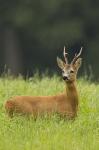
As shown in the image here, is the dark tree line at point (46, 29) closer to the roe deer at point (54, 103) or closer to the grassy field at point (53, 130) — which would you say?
the grassy field at point (53, 130)

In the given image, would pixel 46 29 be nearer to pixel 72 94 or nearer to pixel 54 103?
pixel 72 94

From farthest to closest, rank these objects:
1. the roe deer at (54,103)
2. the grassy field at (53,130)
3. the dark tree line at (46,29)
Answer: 1. the dark tree line at (46,29)
2. the roe deer at (54,103)
3. the grassy field at (53,130)

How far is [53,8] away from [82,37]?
4.98 feet

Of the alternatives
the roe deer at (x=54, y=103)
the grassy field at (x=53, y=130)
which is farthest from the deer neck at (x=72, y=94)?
the grassy field at (x=53, y=130)

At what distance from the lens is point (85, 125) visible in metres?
13.2

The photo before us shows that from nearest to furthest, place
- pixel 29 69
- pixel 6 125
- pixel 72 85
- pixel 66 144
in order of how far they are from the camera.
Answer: pixel 66 144, pixel 6 125, pixel 72 85, pixel 29 69

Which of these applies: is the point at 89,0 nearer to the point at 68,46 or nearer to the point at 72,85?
the point at 68,46

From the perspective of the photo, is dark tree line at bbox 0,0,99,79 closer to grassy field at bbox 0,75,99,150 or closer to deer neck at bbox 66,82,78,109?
grassy field at bbox 0,75,99,150

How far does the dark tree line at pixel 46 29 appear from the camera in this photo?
122ft

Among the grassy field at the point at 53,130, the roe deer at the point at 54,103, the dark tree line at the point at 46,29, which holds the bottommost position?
the grassy field at the point at 53,130

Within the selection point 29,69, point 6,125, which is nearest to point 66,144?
point 6,125

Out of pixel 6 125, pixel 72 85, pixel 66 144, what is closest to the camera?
pixel 66 144

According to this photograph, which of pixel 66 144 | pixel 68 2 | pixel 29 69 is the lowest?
pixel 66 144

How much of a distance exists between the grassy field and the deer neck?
18cm
